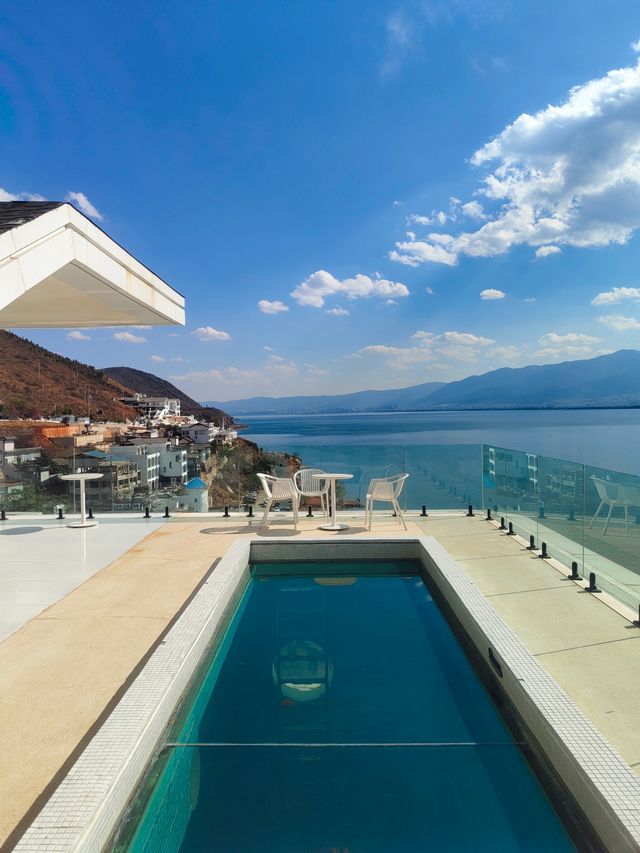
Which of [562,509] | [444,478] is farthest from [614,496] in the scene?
[444,478]

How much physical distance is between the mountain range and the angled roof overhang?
11580 cm

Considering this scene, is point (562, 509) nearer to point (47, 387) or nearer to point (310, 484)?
point (310, 484)

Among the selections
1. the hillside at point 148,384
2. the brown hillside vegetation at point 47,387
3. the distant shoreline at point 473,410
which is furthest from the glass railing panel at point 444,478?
the distant shoreline at point 473,410

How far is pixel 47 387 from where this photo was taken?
1661 inches

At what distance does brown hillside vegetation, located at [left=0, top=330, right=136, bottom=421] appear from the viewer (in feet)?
124

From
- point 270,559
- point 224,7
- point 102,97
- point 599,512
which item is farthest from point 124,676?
point 102,97

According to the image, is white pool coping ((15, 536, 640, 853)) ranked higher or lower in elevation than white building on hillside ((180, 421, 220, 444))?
lower

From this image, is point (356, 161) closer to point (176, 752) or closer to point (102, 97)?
point (102, 97)

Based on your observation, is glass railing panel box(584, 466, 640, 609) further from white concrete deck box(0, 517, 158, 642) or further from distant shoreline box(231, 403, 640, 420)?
distant shoreline box(231, 403, 640, 420)

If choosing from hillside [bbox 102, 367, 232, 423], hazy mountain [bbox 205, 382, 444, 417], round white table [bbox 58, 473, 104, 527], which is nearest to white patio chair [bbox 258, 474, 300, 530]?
round white table [bbox 58, 473, 104, 527]

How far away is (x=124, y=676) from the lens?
3.26 meters

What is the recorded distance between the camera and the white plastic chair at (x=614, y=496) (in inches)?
177

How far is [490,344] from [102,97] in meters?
26.3

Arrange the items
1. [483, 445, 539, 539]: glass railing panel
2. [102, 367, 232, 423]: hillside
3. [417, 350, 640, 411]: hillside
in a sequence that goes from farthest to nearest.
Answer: [417, 350, 640, 411]: hillside
[102, 367, 232, 423]: hillside
[483, 445, 539, 539]: glass railing panel
